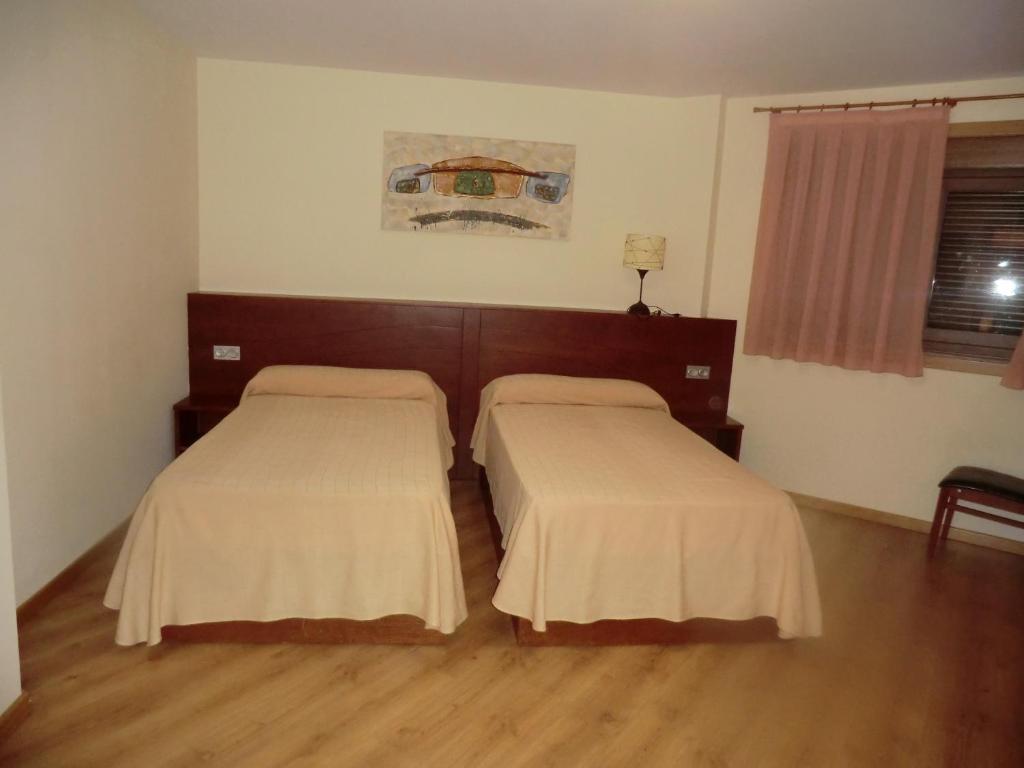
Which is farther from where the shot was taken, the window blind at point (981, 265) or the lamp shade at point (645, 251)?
the lamp shade at point (645, 251)

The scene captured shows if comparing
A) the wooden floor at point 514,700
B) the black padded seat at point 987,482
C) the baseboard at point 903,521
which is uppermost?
the black padded seat at point 987,482

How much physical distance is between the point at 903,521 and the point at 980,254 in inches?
57.8

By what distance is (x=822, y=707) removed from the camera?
6.75 ft

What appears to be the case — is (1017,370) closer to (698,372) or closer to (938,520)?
(938,520)

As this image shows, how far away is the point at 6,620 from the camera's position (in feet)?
5.63

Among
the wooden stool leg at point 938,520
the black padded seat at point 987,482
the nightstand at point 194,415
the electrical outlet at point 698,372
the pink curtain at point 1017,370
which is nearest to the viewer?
the black padded seat at point 987,482

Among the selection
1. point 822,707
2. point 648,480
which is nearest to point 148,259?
point 648,480

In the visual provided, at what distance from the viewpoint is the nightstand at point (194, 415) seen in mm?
3393

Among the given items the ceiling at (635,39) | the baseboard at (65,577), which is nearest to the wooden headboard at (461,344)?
the baseboard at (65,577)

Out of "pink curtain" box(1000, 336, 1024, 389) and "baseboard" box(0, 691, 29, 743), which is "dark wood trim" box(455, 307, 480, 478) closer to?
"baseboard" box(0, 691, 29, 743)

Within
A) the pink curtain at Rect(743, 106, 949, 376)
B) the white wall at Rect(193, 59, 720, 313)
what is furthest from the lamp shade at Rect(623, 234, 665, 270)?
the pink curtain at Rect(743, 106, 949, 376)

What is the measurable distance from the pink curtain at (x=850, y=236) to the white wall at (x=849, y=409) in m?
0.15

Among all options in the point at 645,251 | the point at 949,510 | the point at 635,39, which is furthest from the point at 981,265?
the point at 635,39

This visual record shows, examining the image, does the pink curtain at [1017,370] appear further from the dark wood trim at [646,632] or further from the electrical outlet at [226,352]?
the electrical outlet at [226,352]
